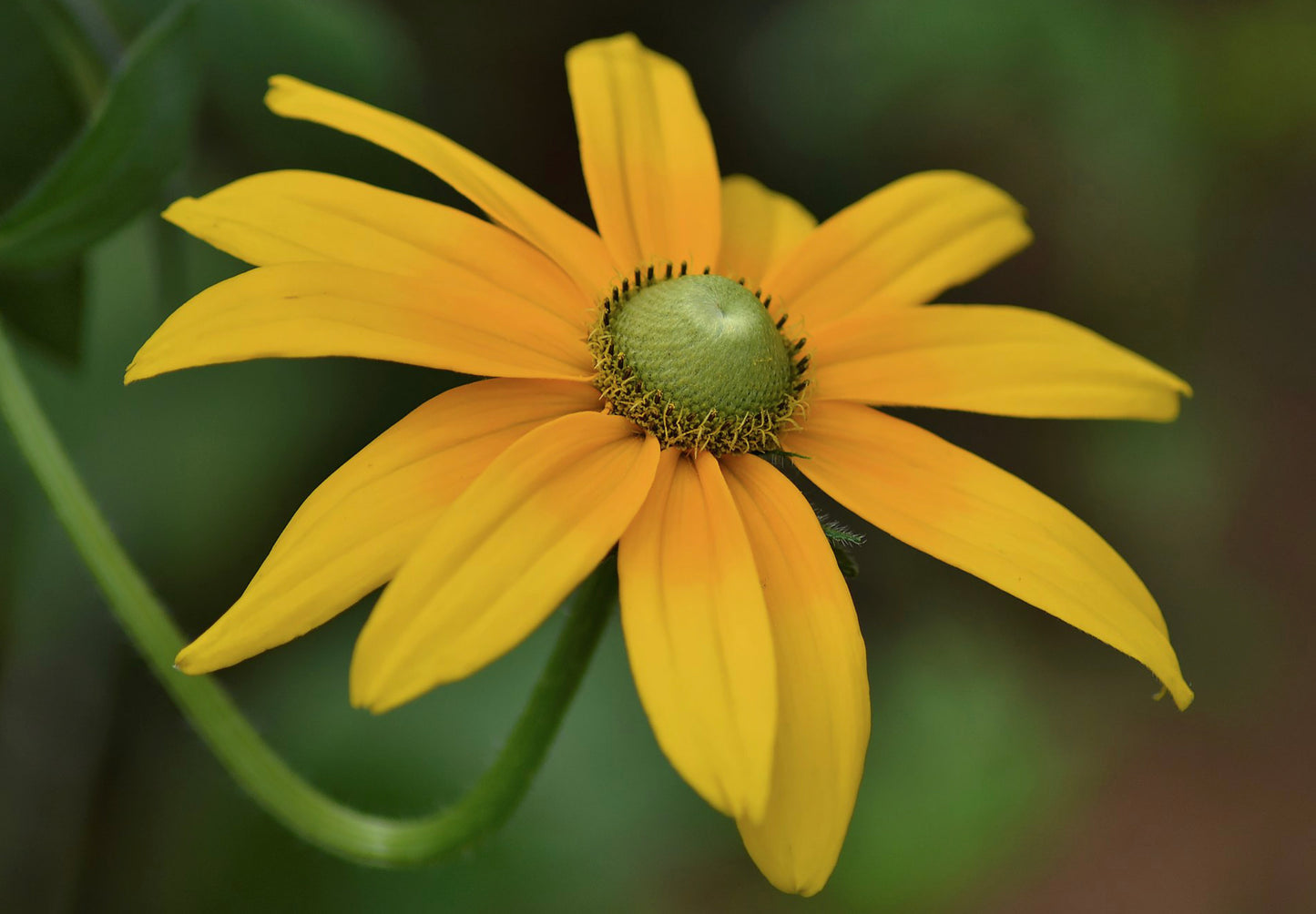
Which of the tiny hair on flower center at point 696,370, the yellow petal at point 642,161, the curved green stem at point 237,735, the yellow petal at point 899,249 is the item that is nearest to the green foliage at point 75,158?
the curved green stem at point 237,735

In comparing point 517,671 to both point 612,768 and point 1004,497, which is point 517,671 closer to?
point 612,768

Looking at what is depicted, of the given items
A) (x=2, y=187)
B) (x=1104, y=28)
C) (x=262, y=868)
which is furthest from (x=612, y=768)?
(x=1104, y=28)

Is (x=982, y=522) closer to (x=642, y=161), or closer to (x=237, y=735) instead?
(x=642, y=161)

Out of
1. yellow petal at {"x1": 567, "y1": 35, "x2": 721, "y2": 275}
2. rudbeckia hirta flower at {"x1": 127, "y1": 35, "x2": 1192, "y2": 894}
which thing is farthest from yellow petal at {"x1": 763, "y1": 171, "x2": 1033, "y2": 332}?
yellow petal at {"x1": 567, "y1": 35, "x2": 721, "y2": 275}

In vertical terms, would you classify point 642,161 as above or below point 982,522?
above

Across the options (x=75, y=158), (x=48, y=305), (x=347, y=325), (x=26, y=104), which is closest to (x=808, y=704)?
(x=347, y=325)

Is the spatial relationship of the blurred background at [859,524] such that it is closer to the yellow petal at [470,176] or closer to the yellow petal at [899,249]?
the yellow petal at [470,176]

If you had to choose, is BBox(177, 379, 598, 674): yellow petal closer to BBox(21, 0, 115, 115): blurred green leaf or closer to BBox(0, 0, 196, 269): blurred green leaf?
BBox(0, 0, 196, 269): blurred green leaf
